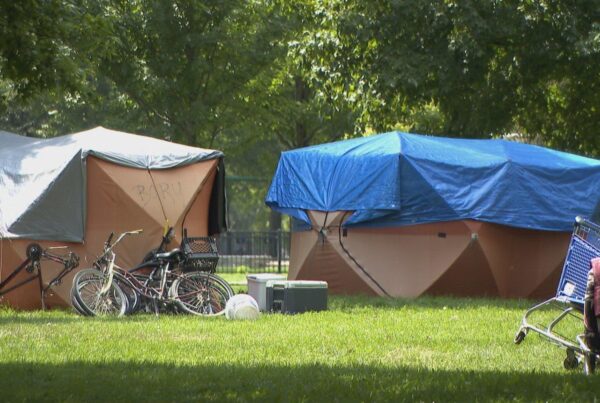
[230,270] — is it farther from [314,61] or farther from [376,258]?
[376,258]

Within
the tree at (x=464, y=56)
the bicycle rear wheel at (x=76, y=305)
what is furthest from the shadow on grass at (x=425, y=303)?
the tree at (x=464, y=56)

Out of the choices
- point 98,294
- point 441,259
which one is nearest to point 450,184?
point 441,259

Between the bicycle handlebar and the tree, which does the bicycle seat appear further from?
the tree

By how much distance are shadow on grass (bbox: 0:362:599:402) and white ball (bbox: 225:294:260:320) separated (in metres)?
5.41

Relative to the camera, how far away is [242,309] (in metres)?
15.9

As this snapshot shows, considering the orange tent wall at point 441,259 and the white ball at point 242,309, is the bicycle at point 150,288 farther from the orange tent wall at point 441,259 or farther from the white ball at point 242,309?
the orange tent wall at point 441,259

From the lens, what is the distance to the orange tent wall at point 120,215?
1742cm

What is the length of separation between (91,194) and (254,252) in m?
20.7

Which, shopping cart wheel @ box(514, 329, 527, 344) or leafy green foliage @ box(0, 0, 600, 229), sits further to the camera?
leafy green foliage @ box(0, 0, 600, 229)

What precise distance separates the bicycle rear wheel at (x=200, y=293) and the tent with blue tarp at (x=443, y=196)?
370 centimetres

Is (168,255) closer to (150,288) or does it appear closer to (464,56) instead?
(150,288)

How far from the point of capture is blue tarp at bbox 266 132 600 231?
63.8ft

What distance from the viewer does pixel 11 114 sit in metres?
41.0

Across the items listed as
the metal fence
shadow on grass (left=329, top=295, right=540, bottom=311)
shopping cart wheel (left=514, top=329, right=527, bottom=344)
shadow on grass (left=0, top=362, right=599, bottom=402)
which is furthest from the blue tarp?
the metal fence
